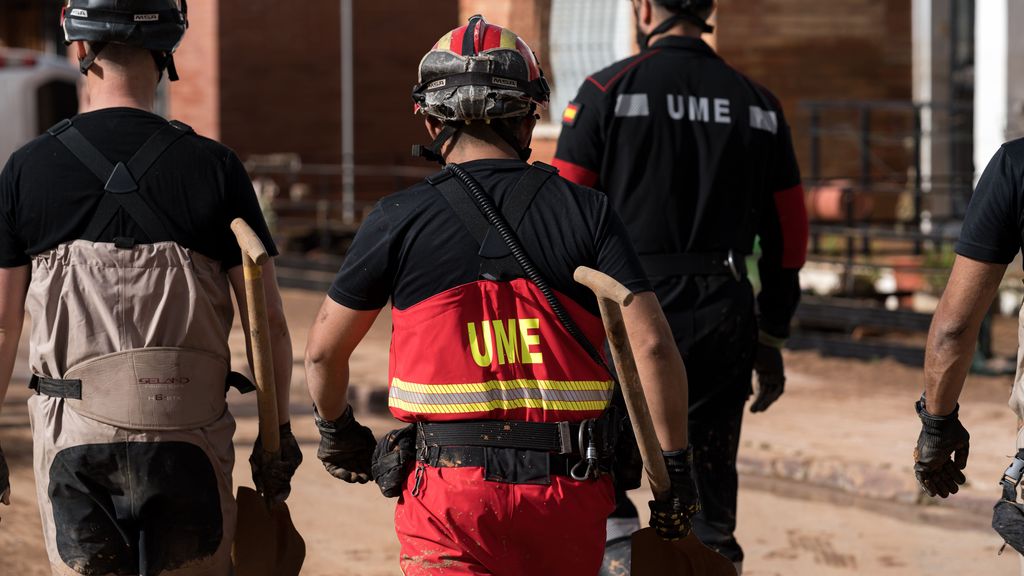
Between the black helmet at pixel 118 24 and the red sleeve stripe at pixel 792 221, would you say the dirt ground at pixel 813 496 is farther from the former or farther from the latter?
the black helmet at pixel 118 24

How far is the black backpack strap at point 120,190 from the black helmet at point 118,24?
0.25 meters

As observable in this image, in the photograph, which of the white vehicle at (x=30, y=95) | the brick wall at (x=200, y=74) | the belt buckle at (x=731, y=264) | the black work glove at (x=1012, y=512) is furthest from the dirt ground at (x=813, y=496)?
the white vehicle at (x=30, y=95)

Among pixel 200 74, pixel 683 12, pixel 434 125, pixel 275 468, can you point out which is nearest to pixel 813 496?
pixel 683 12

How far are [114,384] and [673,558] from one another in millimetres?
1343

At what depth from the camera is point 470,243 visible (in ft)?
10.4

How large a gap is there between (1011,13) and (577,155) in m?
9.70

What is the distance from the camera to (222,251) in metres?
3.76

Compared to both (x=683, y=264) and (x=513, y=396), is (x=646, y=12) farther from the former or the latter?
(x=513, y=396)

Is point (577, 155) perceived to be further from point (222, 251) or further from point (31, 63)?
point (31, 63)

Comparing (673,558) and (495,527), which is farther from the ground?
(495,527)

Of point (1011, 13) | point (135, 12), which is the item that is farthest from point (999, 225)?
point (1011, 13)

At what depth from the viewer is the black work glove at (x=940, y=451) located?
3.99 m

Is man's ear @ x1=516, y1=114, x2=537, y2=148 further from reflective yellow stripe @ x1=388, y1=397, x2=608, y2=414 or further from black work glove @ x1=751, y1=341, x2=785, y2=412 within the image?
black work glove @ x1=751, y1=341, x2=785, y2=412

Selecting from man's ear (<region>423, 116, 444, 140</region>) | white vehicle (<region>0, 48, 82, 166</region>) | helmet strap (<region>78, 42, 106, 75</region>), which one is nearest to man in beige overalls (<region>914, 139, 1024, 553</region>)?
man's ear (<region>423, 116, 444, 140</region>)
